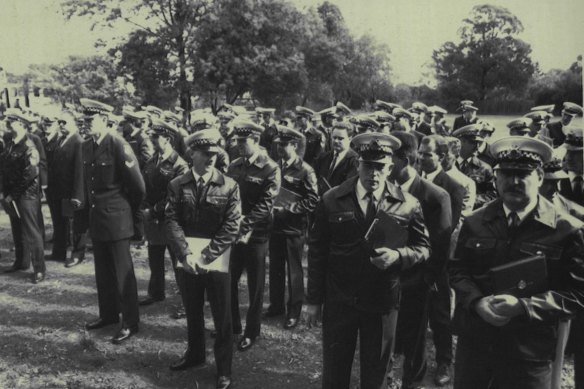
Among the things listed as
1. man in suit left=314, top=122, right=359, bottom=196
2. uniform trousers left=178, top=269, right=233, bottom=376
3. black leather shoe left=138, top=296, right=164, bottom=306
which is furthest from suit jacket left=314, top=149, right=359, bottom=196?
black leather shoe left=138, top=296, right=164, bottom=306

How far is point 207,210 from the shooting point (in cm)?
459

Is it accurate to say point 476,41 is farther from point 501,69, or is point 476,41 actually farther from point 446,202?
point 446,202

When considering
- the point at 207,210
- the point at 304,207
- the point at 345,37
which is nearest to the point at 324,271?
the point at 207,210

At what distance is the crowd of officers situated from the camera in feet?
9.55

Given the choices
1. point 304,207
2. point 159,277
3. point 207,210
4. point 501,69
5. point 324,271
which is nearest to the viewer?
point 324,271

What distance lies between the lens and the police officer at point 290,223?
6000 mm

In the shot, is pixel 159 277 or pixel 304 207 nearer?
pixel 304 207

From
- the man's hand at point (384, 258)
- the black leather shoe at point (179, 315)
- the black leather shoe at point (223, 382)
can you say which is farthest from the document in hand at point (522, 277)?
the black leather shoe at point (179, 315)

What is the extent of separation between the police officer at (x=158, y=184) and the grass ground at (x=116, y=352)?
73 centimetres

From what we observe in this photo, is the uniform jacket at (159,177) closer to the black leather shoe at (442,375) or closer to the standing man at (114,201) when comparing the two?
the standing man at (114,201)

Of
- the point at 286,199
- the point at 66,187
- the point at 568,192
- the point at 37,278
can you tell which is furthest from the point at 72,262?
the point at 568,192

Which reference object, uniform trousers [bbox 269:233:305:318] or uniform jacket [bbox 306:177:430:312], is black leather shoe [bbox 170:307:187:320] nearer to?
uniform trousers [bbox 269:233:305:318]

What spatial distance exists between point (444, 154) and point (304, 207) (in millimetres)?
1777

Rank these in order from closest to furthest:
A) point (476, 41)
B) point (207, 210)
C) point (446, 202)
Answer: point (446, 202) < point (207, 210) < point (476, 41)
